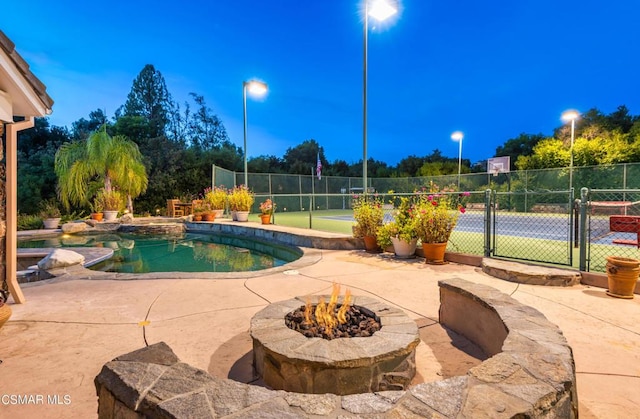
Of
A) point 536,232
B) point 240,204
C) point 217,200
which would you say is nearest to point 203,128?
point 217,200

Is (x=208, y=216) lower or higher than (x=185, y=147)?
lower

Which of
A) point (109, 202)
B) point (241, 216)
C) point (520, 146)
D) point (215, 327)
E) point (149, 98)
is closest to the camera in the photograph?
point (215, 327)

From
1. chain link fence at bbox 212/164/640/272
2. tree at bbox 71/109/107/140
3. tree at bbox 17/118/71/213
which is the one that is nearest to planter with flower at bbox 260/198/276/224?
chain link fence at bbox 212/164/640/272

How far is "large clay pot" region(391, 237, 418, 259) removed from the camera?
5.61 metres

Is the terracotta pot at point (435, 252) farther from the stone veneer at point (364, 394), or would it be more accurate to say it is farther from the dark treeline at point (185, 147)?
the dark treeline at point (185, 147)

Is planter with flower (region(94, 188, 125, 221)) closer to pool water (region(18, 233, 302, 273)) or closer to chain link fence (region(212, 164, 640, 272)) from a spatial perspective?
pool water (region(18, 233, 302, 273))

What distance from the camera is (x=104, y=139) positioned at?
12.6m

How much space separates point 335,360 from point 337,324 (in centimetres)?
56

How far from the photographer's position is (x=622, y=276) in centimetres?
340

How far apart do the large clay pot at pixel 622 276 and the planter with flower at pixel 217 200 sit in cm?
1186

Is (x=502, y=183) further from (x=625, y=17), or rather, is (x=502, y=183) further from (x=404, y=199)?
(x=625, y=17)

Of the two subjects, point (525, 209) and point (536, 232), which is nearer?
point (536, 232)

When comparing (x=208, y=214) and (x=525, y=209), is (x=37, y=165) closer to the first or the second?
(x=208, y=214)

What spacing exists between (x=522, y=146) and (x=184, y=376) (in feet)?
102
